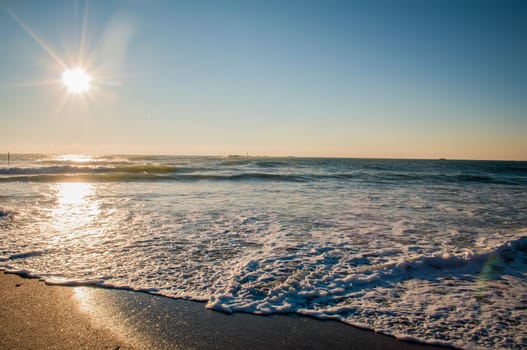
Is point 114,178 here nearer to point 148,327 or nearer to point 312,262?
point 312,262

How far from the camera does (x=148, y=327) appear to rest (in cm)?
274

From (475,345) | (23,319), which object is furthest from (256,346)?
(23,319)

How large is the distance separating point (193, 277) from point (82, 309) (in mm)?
1277

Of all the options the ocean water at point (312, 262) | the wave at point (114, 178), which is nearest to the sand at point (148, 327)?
the ocean water at point (312, 262)

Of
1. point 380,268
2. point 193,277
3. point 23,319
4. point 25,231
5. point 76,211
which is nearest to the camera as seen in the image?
point 23,319

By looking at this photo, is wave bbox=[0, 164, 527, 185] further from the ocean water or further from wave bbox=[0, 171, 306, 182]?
the ocean water

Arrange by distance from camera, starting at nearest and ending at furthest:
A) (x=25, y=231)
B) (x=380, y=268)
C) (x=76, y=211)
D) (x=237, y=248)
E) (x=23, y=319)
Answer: (x=23, y=319), (x=380, y=268), (x=237, y=248), (x=25, y=231), (x=76, y=211)

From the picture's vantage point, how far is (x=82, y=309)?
3055 millimetres

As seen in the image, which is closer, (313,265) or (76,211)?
(313,265)

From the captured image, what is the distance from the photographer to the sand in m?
2.52

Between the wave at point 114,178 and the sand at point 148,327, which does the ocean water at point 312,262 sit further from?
the wave at point 114,178

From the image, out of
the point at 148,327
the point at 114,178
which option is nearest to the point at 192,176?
the point at 114,178

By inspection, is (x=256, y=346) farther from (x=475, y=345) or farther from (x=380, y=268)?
(x=380, y=268)

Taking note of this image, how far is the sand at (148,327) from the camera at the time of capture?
252cm
